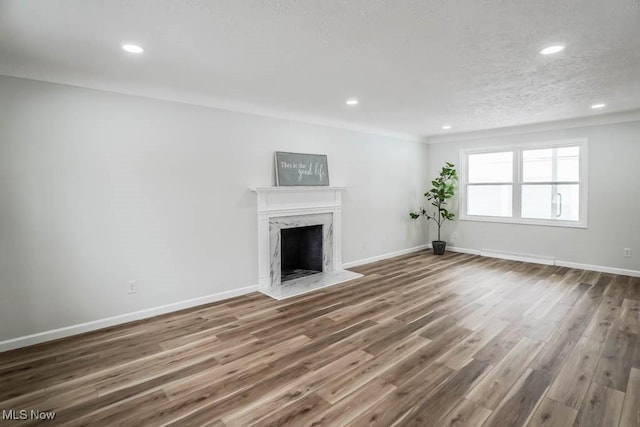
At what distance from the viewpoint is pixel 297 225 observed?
183 inches

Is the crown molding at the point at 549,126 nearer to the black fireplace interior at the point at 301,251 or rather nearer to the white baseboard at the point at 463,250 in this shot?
the white baseboard at the point at 463,250

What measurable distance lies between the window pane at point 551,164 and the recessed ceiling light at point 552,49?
11.9ft

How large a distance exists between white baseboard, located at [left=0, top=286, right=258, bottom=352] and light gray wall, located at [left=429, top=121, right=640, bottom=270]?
533 centimetres

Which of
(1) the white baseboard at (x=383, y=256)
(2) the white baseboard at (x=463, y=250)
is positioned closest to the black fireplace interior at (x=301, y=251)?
(1) the white baseboard at (x=383, y=256)

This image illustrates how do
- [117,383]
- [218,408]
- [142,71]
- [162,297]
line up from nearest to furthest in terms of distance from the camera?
1. [218,408]
2. [117,383]
3. [142,71]
4. [162,297]

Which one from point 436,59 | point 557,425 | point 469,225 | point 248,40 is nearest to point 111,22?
point 248,40

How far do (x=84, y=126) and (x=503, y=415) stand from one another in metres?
4.14

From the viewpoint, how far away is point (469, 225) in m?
6.56

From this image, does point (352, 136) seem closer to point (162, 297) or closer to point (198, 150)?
point (198, 150)

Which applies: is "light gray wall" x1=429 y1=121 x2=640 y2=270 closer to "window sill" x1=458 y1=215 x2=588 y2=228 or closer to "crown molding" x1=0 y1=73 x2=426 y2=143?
"window sill" x1=458 y1=215 x2=588 y2=228

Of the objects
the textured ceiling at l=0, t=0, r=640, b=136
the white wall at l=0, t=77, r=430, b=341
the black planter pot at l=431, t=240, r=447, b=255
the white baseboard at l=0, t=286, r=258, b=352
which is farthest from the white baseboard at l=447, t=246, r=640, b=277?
the white baseboard at l=0, t=286, r=258, b=352

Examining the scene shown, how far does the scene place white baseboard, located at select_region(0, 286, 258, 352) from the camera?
2.79 m

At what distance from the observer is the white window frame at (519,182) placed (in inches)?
203

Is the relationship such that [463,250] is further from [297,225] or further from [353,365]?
[353,365]
